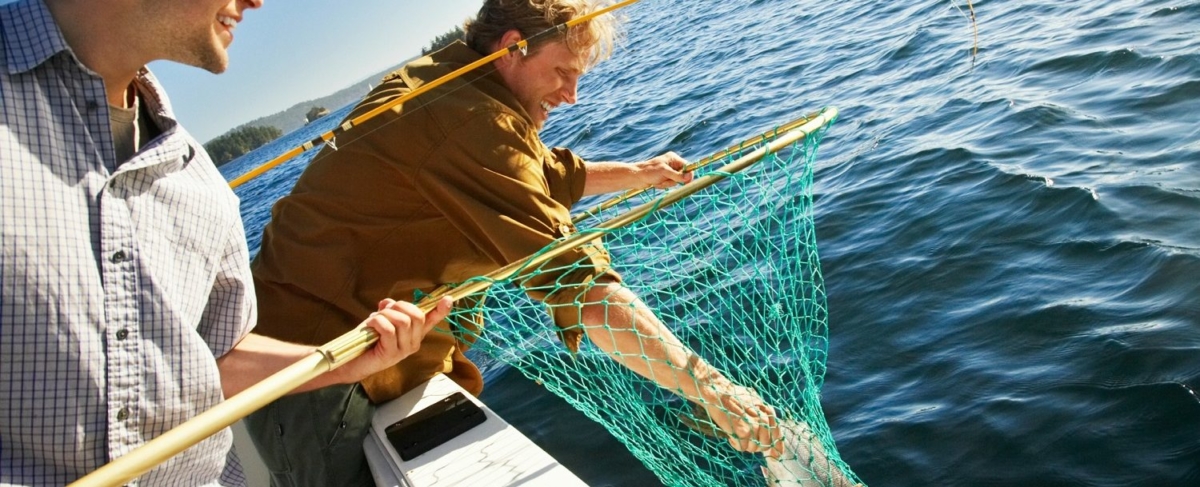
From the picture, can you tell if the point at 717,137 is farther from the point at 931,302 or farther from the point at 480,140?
the point at 480,140

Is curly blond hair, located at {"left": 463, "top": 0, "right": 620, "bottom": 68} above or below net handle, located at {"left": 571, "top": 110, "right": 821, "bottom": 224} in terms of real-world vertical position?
above

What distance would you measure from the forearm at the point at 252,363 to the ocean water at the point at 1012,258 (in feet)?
6.78

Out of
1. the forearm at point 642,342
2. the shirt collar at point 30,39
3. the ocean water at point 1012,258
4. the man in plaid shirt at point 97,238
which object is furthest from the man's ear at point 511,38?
the ocean water at point 1012,258

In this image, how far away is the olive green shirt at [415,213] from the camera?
8.59ft

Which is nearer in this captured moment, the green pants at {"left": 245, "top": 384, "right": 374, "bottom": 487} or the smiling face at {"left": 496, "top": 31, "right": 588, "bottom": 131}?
the green pants at {"left": 245, "top": 384, "right": 374, "bottom": 487}

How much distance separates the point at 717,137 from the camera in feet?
29.3

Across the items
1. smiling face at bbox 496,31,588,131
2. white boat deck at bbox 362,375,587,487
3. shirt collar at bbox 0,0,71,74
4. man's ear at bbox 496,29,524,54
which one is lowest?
white boat deck at bbox 362,375,587,487

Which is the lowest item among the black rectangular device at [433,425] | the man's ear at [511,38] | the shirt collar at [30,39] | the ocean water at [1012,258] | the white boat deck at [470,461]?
the ocean water at [1012,258]

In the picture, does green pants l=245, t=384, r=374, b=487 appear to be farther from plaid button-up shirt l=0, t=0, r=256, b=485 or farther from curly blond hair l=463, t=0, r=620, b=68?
curly blond hair l=463, t=0, r=620, b=68

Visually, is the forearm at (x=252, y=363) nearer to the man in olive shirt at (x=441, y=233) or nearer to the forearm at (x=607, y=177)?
the man in olive shirt at (x=441, y=233)

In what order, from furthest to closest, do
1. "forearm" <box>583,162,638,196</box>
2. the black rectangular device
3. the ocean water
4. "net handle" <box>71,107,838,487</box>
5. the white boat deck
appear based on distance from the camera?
"forearm" <box>583,162,638,196</box> < the ocean water < the black rectangular device < the white boat deck < "net handle" <box>71,107,838,487</box>

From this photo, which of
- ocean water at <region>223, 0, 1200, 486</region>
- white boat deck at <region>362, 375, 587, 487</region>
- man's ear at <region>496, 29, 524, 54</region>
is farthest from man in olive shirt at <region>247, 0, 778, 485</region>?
ocean water at <region>223, 0, 1200, 486</region>

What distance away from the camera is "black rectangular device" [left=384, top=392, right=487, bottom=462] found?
280 cm

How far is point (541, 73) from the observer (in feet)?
9.95
